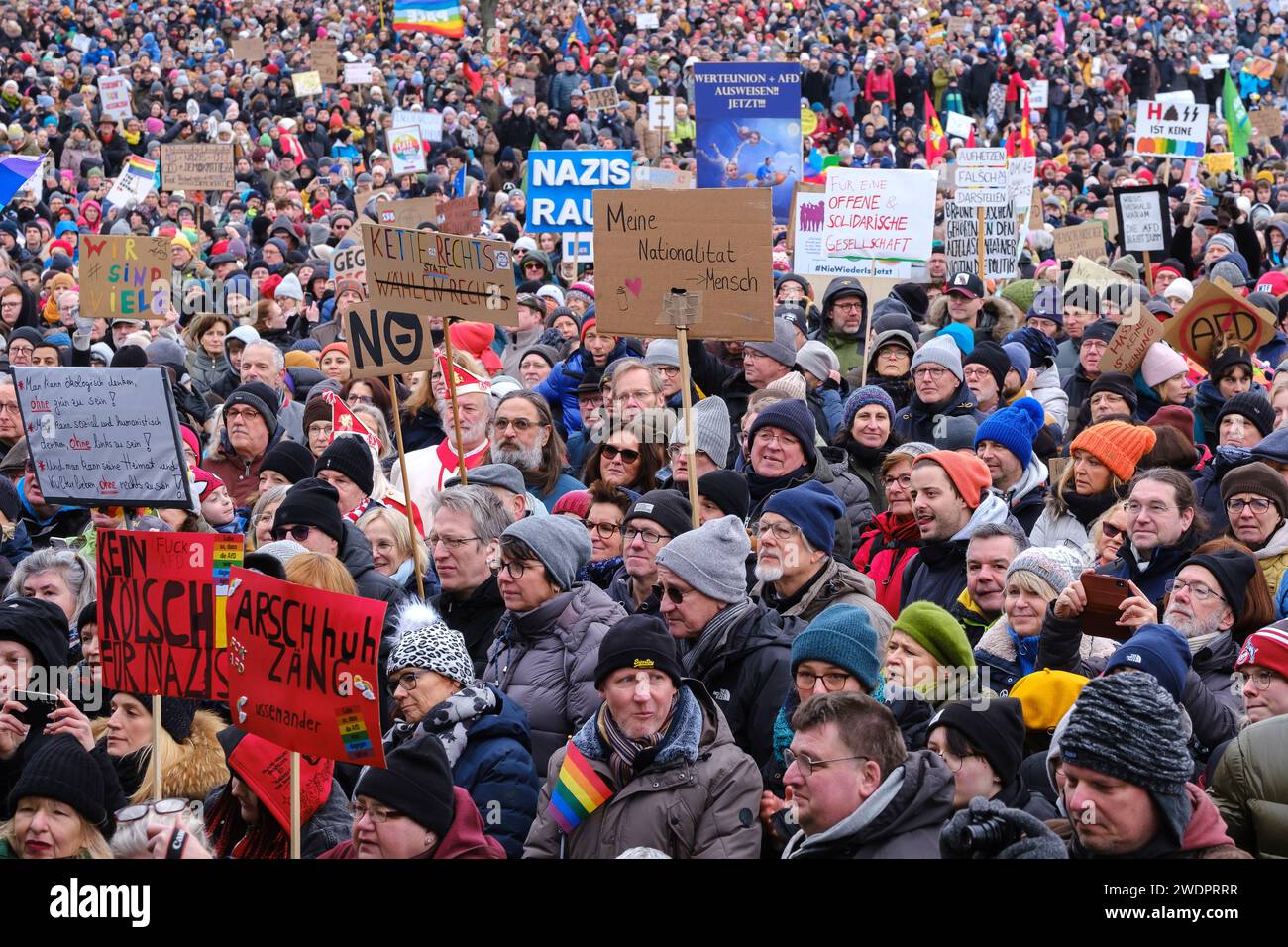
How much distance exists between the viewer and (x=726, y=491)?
6.22m

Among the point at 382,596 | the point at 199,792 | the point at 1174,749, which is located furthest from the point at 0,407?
the point at 1174,749

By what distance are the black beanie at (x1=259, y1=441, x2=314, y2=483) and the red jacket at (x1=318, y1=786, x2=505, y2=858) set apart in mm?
3443

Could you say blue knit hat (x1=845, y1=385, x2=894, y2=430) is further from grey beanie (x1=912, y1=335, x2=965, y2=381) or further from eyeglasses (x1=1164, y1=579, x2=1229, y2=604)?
eyeglasses (x1=1164, y1=579, x2=1229, y2=604)

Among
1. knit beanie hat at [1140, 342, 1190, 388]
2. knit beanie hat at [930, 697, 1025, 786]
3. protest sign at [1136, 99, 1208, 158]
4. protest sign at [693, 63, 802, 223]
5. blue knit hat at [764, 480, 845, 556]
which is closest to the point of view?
knit beanie hat at [930, 697, 1025, 786]

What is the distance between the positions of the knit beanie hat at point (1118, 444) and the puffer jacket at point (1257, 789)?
267cm

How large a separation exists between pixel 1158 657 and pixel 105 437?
11.7 ft

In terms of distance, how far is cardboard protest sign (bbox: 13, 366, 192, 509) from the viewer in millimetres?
5895

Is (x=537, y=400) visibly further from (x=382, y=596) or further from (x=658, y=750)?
(x=658, y=750)

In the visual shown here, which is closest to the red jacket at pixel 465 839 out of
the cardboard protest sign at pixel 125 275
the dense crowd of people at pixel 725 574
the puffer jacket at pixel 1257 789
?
the dense crowd of people at pixel 725 574

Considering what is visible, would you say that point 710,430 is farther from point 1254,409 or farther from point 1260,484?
point 1254,409

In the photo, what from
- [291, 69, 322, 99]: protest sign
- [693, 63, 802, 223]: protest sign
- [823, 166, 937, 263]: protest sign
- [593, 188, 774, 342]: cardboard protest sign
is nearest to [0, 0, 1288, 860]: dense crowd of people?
[593, 188, 774, 342]: cardboard protest sign

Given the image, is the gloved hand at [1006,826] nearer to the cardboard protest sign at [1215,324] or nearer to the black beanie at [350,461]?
the black beanie at [350,461]

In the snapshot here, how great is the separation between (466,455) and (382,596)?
2.08 metres

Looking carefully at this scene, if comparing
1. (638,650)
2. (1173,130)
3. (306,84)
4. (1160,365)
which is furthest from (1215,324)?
(306,84)
